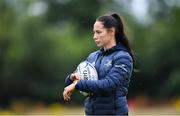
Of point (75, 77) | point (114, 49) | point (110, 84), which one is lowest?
point (110, 84)

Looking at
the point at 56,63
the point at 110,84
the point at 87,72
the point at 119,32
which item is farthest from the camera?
the point at 56,63

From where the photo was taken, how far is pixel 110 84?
6832mm

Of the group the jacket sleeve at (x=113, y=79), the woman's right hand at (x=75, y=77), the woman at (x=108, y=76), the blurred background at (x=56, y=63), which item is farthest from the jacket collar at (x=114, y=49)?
the blurred background at (x=56, y=63)

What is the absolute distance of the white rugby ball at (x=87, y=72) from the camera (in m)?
7.00

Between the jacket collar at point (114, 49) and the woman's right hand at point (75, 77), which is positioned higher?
the jacket collar at point (114, 49)

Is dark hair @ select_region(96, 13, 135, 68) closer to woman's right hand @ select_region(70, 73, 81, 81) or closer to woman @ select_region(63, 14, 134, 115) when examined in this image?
woman @ select_region(63, 14, 134, 115)

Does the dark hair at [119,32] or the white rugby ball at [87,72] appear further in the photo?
the dark hair at [119,32]

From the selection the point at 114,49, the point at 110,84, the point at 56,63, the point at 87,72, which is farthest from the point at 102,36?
the point at 56,63

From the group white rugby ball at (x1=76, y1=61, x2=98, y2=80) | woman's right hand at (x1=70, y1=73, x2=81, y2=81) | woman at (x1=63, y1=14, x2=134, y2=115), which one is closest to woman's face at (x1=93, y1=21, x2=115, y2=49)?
woman at (x1=63, y1=14, x2=134, y2=115)

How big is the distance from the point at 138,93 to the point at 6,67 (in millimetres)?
5390

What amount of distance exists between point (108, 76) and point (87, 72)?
0.23 meters

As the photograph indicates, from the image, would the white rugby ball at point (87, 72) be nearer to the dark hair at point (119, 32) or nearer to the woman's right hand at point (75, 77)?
the woman's right hand at point (75, 77)

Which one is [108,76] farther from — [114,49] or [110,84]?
[114,49]

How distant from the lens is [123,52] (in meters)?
7.04
